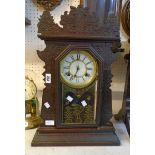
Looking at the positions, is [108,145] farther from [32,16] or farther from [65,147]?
[32,16]

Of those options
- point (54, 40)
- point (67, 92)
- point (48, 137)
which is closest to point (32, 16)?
point (54, 40)

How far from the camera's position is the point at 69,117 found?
0.86 metres

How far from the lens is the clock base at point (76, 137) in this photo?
A: 2.71ft

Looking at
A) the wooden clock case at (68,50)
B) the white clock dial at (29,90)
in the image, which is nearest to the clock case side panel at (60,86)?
the wooden clock case at (68,50)

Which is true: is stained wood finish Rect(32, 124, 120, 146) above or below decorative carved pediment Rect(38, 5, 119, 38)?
below

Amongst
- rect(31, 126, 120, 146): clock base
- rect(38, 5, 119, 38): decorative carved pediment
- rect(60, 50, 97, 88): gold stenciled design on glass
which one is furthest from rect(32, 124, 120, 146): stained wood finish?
rect(38, 5, 119, 38): decorative carved pediment

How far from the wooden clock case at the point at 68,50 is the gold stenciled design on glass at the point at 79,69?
Answer: 27mm

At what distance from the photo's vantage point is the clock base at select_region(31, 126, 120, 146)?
0.82 m

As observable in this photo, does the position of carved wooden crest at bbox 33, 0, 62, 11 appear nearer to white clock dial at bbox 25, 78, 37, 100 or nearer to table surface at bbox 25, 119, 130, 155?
white clock dial at bbox 25, 78, 37, 100

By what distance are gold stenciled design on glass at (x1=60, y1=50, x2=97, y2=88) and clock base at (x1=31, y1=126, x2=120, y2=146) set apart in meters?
0.18
